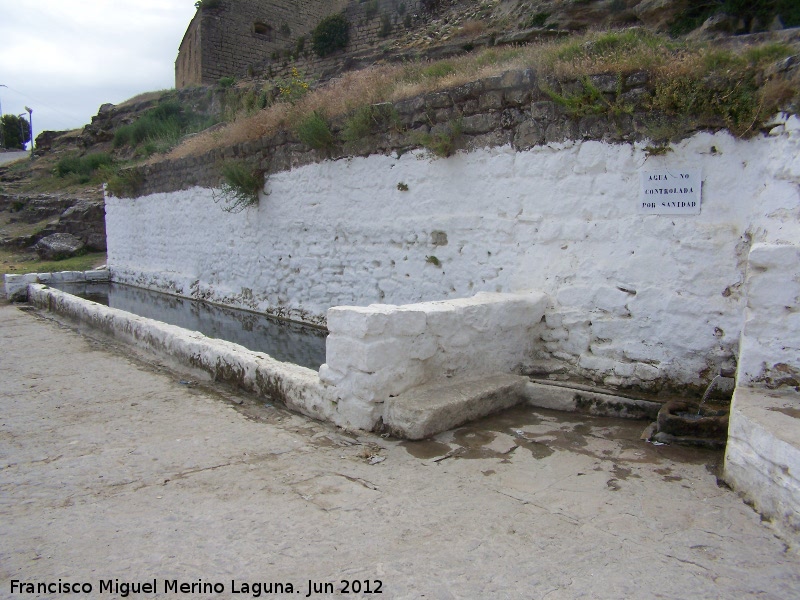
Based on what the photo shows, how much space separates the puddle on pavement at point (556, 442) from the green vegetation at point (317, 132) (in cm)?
439

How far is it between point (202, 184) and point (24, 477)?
768 centimetres

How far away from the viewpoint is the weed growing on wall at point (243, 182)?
336 inches

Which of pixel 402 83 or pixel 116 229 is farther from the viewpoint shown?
pixel 116 229

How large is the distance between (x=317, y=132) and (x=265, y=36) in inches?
922

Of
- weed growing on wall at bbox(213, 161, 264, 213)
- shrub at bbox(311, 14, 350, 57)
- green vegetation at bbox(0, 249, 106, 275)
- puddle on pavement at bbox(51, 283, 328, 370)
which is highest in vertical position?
shrub at bbox(311, 14, 350, 57)

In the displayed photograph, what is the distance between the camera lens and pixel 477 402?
4.02m

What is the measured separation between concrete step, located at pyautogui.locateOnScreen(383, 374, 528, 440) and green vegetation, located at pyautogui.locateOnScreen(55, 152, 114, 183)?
23.9m

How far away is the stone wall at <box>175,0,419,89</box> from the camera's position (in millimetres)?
21484

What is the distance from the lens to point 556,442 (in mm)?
3678

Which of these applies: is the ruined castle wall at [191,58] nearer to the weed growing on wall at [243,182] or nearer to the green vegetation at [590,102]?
the weed growing on wall at [243,182]

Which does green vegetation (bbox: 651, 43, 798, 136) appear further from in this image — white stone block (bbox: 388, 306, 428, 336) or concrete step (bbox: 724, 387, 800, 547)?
white stone block (bbox: 388, 306, 428, 336)

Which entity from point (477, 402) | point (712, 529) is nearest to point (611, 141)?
point (477, 402)

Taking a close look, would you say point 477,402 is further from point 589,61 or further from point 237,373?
point 589,61

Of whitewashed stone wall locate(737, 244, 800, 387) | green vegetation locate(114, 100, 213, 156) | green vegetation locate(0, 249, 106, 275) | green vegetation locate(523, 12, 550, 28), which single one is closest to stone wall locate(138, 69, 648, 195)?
whitewashed stone wall locate(737, 244, 800, 387)
